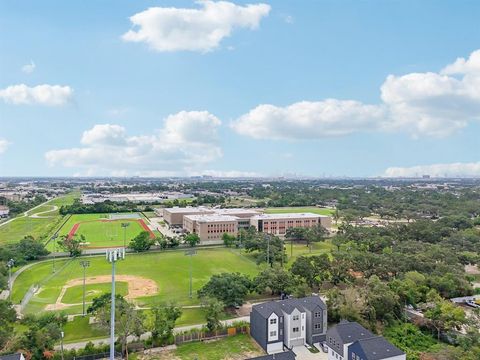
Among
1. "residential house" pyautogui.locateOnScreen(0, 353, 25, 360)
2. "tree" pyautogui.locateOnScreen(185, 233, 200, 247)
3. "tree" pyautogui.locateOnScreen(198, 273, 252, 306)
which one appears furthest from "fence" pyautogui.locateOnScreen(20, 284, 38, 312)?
"tree" pyautogui.locateOnScreen(185, 233, 200, 247)

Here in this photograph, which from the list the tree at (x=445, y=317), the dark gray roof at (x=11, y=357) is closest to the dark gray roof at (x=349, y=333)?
the tree at (x=445, y=317)

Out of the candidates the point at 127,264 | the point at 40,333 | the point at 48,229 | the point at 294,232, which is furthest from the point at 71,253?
the point at 294,232

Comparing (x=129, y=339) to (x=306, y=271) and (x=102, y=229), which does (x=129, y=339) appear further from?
(x=102, y=229)

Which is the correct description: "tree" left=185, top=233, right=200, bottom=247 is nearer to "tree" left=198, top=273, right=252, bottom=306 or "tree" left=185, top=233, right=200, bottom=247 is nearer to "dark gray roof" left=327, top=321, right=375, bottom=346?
"tree" left=198, top=273, right=252, bottom=306

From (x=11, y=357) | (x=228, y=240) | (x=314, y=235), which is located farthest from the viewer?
(x=228, y=240)

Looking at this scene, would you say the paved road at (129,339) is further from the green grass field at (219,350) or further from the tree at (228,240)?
the tree at (228,240)

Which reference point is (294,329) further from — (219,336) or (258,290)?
(258,290)

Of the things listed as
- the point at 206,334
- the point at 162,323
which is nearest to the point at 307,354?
the point at 206,334
